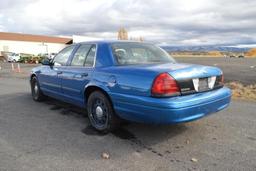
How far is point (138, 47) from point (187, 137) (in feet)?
6.01

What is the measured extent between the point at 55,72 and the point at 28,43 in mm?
67244

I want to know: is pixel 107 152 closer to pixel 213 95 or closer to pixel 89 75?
pixel 89 75

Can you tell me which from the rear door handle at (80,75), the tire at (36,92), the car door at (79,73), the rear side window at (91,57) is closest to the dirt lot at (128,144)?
the car door at (79,73)

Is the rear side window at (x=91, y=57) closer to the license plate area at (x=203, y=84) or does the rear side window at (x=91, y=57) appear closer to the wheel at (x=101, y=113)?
the wheel at (x=101, y=113)

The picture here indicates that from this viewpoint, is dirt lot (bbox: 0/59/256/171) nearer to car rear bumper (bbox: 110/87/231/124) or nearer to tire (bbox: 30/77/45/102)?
car rear bumper (bbox: 110/87/231/124)

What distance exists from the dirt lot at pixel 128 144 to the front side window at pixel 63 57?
119 centimetres

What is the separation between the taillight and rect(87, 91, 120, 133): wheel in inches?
39.3

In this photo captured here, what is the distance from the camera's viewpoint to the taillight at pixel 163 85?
3389 millimetres

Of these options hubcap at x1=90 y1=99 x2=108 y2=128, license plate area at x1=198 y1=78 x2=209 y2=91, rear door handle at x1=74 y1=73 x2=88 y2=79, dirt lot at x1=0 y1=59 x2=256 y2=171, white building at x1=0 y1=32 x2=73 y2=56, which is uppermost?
white building at x1=0 y1=32 x2=73 y2=56

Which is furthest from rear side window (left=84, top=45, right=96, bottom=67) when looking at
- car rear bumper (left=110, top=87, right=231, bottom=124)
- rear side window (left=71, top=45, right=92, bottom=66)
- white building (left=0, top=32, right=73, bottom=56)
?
white building (left=0, top=32, right=73, bottom=56)

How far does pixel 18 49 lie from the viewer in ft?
210

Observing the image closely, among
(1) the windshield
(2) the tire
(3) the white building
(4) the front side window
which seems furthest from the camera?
(3) the white building

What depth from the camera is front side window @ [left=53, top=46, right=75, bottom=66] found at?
5.38m

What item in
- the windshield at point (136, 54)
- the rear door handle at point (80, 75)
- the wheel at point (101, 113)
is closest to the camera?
the wheel at point (101, 113)
